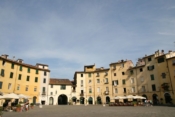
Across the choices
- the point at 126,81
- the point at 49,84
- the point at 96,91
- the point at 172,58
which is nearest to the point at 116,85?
the point at 126,81

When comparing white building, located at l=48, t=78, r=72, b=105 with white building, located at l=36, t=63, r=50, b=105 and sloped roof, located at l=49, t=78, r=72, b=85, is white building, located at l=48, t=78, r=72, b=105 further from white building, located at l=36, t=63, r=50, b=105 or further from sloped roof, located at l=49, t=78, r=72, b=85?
white building, located at l=36, t=63, r=50, b=105

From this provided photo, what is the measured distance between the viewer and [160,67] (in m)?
37.8

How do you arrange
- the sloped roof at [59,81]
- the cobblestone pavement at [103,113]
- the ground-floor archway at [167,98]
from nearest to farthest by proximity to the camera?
the cobblestone pavement at [103,113] → the ground-floor archway at [167,98] → the sloped roof at [59,81]

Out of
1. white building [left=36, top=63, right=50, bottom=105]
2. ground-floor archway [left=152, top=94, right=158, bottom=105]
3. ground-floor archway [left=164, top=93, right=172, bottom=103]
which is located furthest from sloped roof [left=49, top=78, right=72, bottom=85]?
ground-floor archway [left=164, top=93, right=172, bottom=103]

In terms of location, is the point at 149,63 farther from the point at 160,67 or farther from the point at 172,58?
the point at 172,58

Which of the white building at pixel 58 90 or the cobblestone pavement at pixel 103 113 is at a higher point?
the white building at pixel 58 90

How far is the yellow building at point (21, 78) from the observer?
121ft

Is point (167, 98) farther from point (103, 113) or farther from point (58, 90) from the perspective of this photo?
point (58, 90)

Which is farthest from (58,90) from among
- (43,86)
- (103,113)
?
(103,113)

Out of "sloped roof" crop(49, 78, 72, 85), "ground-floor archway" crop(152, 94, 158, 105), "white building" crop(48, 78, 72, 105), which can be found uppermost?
"sloped roof" crop(49, 78, 72, 85)

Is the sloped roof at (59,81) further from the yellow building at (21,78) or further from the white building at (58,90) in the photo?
the yellow building at (21,78)

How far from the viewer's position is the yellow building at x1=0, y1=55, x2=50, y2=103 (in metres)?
36.9

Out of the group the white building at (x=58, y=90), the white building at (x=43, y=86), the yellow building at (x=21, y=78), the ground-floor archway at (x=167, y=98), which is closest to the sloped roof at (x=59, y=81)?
the white building at (x=58, y=90)

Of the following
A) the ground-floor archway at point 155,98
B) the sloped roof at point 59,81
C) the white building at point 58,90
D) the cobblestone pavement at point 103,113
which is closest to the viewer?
the cobblestone pavement at point 103,113
